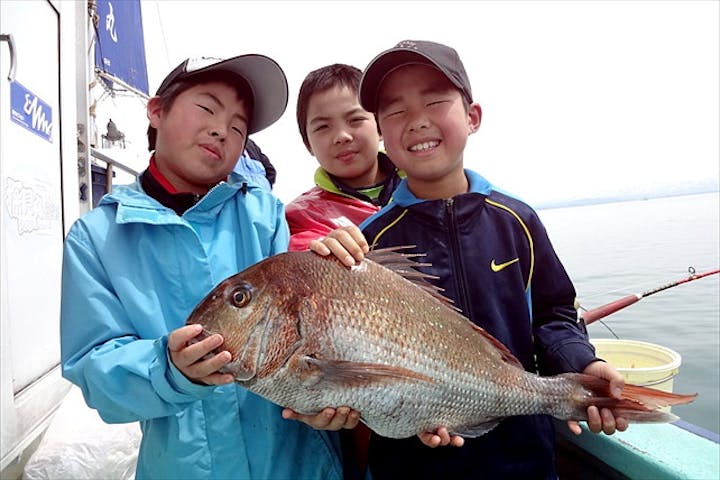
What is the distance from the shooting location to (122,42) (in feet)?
38.0

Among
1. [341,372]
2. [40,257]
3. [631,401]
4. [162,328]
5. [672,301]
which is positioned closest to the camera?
[341,372]

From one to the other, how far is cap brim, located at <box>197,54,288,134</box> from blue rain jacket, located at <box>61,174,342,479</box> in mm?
547

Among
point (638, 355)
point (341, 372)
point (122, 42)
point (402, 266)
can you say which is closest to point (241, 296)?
point (341, 372)

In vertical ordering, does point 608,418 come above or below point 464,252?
below

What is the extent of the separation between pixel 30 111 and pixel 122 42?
33.2 feet

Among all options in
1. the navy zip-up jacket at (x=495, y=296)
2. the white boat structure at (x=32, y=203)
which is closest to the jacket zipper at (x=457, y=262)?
the navy zip-up jacket at (x=495, y=296)

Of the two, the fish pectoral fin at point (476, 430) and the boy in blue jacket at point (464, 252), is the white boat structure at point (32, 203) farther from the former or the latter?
the fish pectoral fin at point (476, 430)

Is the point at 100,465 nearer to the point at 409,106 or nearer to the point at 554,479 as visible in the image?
the point at 554,479

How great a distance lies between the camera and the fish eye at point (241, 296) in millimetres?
1434

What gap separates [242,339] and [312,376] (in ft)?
0.78

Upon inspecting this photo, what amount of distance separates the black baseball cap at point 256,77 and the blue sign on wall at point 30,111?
1355mm

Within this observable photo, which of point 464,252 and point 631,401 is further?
point 464,252

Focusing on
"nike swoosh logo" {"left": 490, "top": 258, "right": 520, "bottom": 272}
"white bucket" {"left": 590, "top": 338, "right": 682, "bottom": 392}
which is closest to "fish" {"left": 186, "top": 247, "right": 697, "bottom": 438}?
"nike swoosh logo" {"left": 490, "top": 258, "right": 520, "bottom": 272}

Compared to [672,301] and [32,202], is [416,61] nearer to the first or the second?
[32,202]
